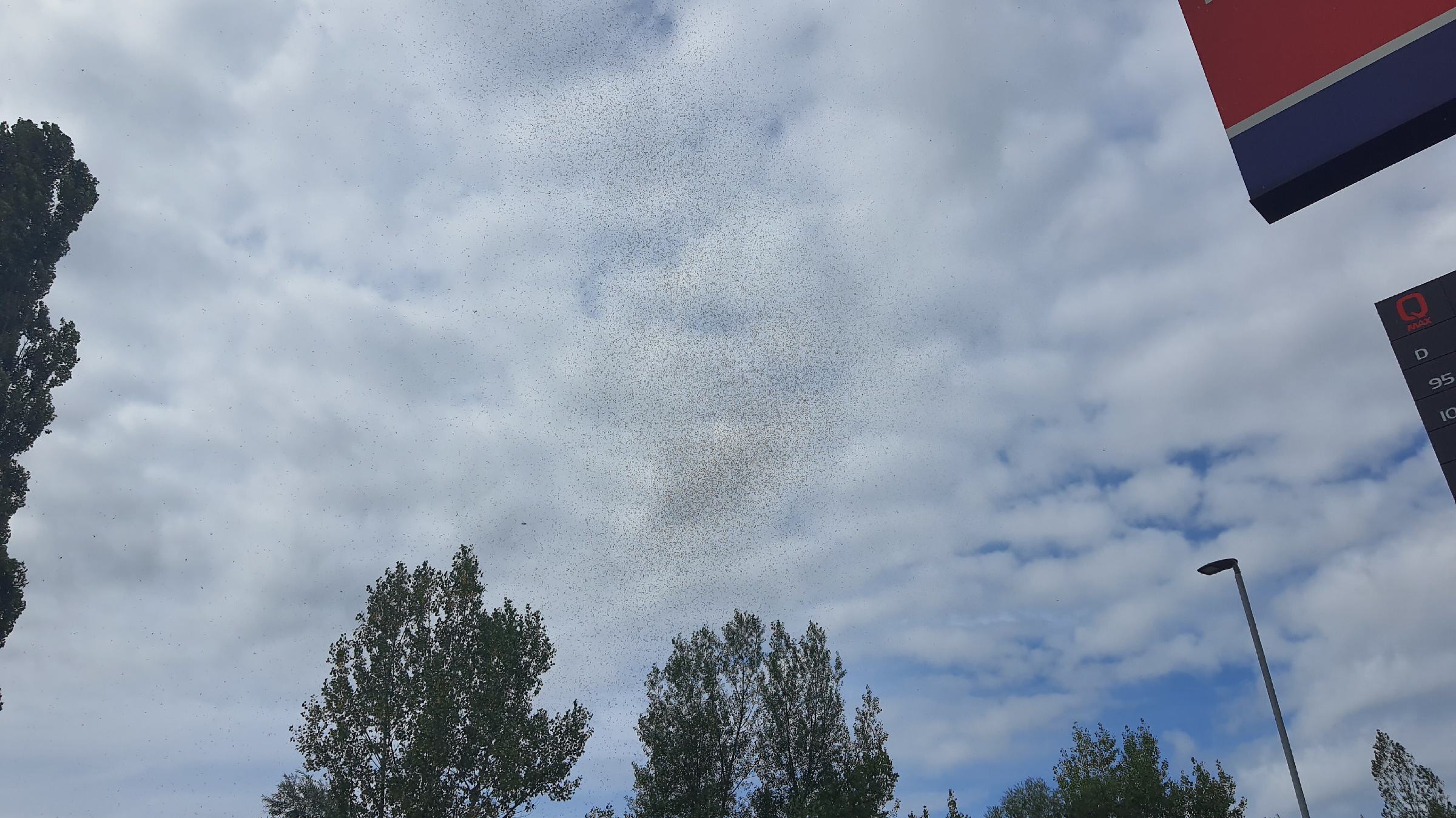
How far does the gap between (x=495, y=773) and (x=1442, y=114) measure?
36.1m

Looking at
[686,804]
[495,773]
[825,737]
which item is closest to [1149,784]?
[825,737]

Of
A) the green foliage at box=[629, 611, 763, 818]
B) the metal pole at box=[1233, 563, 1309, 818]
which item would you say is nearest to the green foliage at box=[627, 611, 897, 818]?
the green foliage at box=[629, 611, 763, 818]

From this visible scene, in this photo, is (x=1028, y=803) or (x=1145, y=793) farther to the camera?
(x=1028, y=803)

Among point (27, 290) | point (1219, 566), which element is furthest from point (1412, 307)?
point (27, 290)

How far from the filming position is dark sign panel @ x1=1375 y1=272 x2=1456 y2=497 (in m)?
18.3

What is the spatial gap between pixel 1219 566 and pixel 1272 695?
343 cm

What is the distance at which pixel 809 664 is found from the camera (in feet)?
171

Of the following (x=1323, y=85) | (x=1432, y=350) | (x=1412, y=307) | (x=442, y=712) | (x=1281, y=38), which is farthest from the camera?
(x=442, y=712)

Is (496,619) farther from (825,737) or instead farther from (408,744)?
(825,737)

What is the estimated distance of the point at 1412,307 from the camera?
19438 mm

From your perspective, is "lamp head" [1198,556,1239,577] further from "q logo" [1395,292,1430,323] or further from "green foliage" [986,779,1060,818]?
"green foliage" [986,779,1060,818]

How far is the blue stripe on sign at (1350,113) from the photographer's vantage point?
10.1 metres

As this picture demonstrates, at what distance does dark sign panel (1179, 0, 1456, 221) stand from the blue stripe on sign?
11 mm

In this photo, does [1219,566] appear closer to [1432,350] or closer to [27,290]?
[1432,350]
